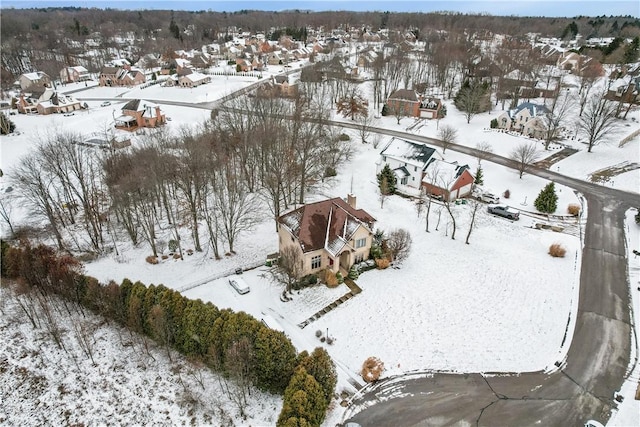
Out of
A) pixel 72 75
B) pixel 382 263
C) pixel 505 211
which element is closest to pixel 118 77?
pixel 72 75

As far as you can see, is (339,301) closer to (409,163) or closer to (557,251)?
(557,251)

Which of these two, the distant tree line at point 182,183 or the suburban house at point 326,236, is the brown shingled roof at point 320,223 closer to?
the suburban house at point 326,236

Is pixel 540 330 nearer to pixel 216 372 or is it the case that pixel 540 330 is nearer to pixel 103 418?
pixel 216 372

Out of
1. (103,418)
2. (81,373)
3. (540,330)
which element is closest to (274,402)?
(103,418)

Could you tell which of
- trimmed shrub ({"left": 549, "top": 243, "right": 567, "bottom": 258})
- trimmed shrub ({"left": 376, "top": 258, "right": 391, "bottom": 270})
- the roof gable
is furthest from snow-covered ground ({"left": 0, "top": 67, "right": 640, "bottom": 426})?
the roof gable

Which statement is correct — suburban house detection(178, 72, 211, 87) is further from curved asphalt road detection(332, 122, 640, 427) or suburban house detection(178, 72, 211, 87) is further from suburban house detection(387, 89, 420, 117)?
curved asphalt road detection(332, 122, 640, 427)

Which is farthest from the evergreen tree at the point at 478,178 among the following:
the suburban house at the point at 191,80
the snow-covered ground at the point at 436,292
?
the suburban house at the point at 191,80

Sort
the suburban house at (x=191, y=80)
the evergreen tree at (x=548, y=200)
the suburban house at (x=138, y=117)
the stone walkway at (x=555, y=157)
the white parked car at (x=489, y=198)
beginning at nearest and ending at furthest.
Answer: the evergreen tree at (x=548, y=200), the white parked car at (x=489, y=198), the stone walkway at (x=555, y=157), the suburban house at (x=138, y=117), the suburban house at (x=191, y=80)

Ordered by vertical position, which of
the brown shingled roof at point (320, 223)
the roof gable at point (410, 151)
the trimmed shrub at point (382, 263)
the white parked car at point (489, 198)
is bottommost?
the trimmed shrub at point (382, 263)
